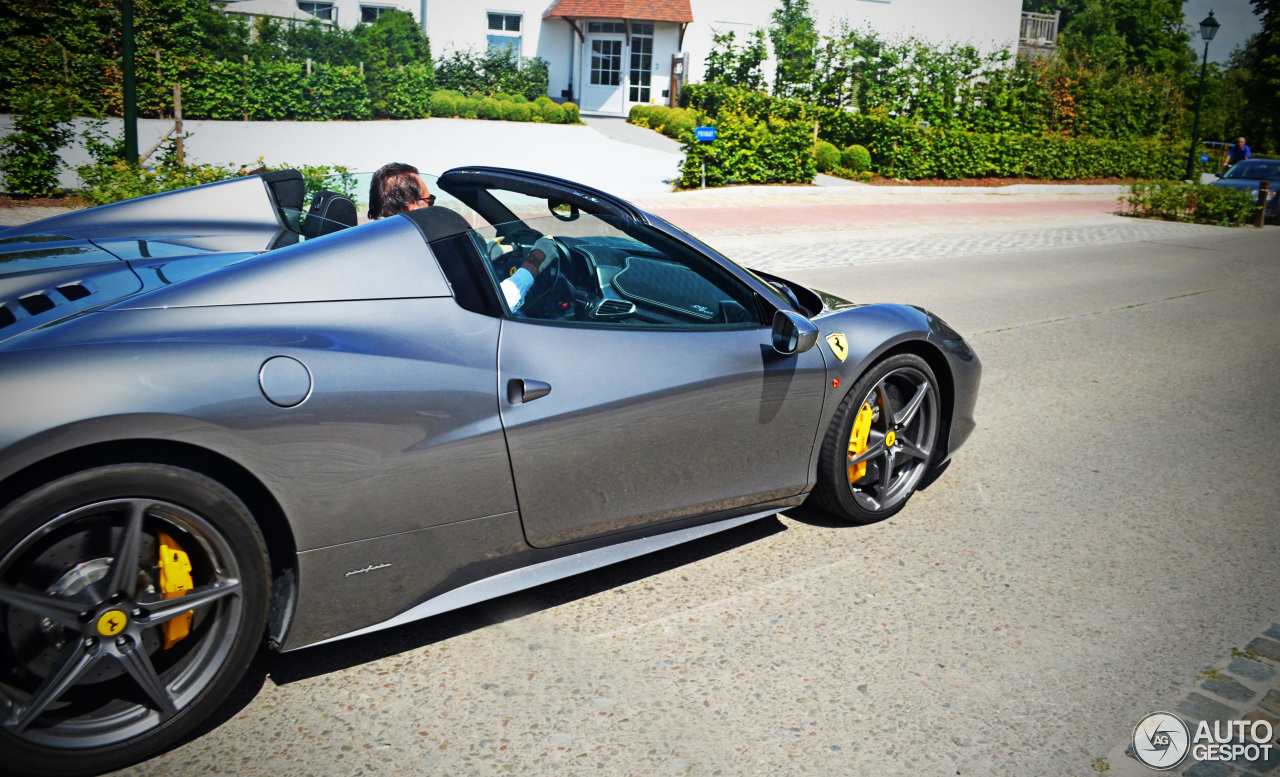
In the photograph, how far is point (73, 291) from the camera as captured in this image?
2.79 m

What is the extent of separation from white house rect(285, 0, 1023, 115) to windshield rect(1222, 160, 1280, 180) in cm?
1521

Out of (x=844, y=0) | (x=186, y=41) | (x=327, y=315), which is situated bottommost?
(x=327, y=315)

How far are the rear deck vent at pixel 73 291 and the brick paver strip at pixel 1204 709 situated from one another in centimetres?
344

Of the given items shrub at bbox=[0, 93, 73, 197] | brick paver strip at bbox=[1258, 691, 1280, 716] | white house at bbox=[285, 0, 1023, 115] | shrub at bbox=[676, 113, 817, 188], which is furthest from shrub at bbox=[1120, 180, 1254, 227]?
shrub at bbox=[0, 93, 73, 197]

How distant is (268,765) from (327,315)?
1.16 metres

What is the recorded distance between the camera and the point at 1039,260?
12.8 metres

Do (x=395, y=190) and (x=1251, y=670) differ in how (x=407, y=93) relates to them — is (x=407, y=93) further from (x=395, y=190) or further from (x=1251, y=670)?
(x=1251, y=670)

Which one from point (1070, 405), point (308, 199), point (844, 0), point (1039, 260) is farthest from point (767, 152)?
point (844, 0)

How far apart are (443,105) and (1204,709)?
3237 centimetres

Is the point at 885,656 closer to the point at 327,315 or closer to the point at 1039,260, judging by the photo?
the point at 327,315

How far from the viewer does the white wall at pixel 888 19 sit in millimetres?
38531

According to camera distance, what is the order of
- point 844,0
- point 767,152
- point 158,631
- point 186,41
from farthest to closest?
1. point 844,0
2. point 186,41
3. point 767,152
4. point 158,631

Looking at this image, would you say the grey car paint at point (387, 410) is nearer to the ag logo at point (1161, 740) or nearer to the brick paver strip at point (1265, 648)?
the ag logo at point (1161, 740)

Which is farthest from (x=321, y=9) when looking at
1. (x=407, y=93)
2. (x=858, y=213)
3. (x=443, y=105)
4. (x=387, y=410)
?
(x=387, y=410)
